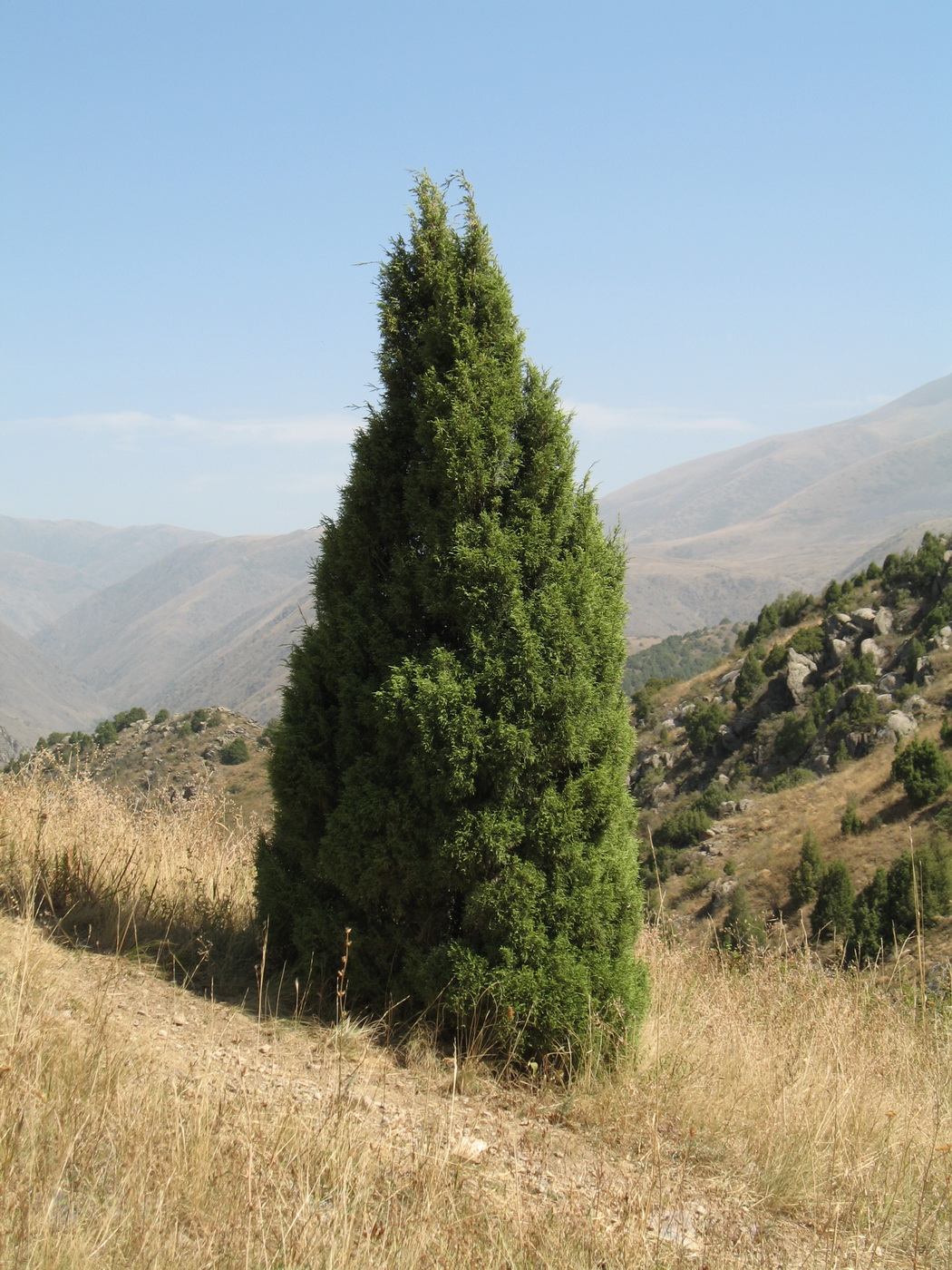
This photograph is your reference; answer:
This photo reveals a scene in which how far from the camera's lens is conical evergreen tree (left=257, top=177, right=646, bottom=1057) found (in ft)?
13.0

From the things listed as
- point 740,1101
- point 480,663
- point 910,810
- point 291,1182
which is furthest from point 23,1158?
point 910,810

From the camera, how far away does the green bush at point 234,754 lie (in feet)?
119

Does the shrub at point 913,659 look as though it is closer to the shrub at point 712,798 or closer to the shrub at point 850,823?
the shrub at point 712,798

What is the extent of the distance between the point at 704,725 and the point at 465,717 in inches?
1802

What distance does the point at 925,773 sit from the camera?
2911 centimetres

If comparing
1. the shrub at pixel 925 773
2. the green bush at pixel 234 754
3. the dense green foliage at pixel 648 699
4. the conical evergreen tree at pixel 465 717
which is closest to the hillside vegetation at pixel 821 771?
the shrub at pixel 925 773

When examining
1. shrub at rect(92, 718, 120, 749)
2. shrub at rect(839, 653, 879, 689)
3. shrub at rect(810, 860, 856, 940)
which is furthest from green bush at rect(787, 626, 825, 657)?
shrub at rect(92, 718, 120, 749)

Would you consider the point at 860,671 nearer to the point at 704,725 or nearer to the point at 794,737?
the point at 794,737

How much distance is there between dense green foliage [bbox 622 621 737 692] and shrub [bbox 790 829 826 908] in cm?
8062

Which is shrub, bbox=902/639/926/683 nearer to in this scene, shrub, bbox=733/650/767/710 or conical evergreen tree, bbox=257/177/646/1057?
shrub, bbox=733/650/767/710

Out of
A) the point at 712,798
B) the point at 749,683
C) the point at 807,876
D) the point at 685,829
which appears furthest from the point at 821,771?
the point at 807,876

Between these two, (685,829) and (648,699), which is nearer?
(685,829)

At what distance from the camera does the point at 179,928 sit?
5.32 metres

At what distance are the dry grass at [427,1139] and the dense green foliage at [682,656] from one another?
10591cm
